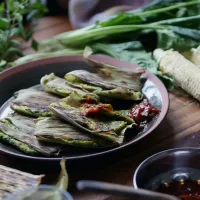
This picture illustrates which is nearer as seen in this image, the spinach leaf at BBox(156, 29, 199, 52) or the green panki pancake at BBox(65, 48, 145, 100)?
the green panki pancake at BBox(65, 48, 145, 100)

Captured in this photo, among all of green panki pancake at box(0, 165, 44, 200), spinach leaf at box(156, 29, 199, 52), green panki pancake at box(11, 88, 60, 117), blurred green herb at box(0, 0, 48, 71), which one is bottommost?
spinach leaf at box(156, 29, 199, 52)

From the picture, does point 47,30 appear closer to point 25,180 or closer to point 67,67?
point 67,67

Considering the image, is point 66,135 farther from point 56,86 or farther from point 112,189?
point 112,189

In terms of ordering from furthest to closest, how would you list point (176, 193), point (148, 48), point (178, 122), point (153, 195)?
point (148, 48) < point (178, 122) < point (176, 193) < point (153, 195)

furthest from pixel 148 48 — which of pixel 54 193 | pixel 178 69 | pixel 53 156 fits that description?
pixel 54 193

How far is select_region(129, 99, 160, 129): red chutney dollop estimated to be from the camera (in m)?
0.91

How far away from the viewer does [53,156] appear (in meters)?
0.83

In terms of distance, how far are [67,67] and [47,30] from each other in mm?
454

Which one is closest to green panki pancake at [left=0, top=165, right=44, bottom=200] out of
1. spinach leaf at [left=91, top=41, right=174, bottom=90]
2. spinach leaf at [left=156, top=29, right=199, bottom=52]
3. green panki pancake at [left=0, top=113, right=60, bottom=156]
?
green panki pancake at [left=0, top=113, right=60, bottom=156]

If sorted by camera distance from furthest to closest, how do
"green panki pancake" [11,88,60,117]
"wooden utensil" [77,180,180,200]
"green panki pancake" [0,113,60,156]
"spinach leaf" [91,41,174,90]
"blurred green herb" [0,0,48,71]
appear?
"blurred green herb" [0,0,48,71]
"spinach leaf" [91,41,174,90]
"green panki pancake" [11,88,60,117]
"green panki pancake" [0,113,60,156]
"wooden utensil" [77,180,180,200]

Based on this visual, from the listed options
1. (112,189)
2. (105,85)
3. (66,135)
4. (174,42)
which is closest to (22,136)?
(66,135)

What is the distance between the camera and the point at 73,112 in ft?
2.91

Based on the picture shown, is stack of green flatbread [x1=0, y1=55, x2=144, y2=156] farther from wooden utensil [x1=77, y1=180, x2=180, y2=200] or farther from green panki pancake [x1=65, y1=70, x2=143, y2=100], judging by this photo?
wooden utensil [x1=77, y1=180, x2=180, y2=200]

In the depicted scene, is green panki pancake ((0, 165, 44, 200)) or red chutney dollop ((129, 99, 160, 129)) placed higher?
green panki pancake ((0, 165, 44, 200))
